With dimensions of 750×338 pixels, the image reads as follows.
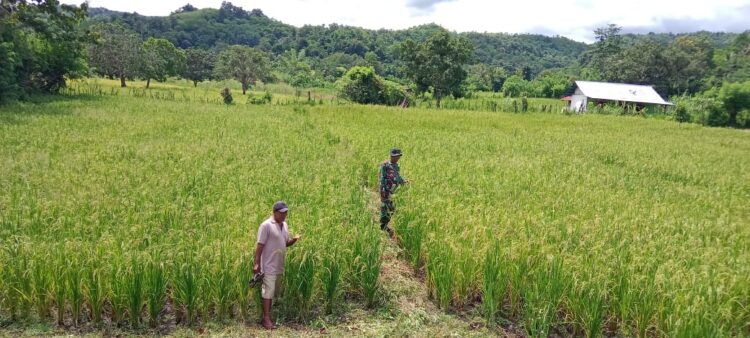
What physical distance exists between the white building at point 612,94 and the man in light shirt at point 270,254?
51.1 metres

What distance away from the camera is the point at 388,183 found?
28.8ft

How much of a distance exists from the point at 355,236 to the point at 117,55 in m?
53.8

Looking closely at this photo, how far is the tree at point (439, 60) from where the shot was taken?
43281 mm

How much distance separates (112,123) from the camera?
1958 centimetres

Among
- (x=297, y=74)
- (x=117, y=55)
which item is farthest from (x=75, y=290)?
(x=297, y=74)

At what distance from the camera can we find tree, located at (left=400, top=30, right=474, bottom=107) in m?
43.3

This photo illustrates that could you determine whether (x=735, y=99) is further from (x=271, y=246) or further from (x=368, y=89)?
(x=271, y=246)

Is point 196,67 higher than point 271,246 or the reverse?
higher

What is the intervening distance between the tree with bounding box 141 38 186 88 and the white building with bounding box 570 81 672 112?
47.9 metres

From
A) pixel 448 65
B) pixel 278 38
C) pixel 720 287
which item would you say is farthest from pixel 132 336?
pixel 278 38

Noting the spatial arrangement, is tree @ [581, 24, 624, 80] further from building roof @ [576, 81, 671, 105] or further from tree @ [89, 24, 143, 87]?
tree @ [89, 24, 143, 87]

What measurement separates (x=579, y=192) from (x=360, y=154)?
691 cm

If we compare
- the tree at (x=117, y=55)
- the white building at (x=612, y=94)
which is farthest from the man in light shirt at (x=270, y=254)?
the white building at (x=612, y=94)

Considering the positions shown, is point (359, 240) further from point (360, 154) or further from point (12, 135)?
point (12, 135)
